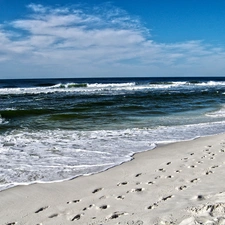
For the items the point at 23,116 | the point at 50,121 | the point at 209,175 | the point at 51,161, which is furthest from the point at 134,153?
the point at 23,116

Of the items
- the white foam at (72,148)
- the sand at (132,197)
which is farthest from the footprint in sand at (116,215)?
the white foam at (72,148)

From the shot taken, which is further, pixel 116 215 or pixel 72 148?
pixel 72 148

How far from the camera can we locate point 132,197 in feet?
13.6

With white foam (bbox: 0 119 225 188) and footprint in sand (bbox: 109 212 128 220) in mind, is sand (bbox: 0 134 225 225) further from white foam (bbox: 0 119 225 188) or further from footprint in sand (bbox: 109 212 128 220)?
white foam (bbox: 0 119 225 188)

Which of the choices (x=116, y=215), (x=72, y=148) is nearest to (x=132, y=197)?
(x=116, y=215)

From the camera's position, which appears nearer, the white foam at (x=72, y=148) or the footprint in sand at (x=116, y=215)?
the footprint in sand at (x=116, y=215)

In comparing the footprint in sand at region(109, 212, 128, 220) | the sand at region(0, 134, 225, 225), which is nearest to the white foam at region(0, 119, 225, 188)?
the sand at region(0, 134, 225, 225)

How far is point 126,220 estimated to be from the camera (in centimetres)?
337

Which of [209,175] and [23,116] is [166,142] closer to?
[209,175]

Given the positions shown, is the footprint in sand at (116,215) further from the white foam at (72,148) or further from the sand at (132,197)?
the white foam at (72,148)

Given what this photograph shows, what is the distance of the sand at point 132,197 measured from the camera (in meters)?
3.36

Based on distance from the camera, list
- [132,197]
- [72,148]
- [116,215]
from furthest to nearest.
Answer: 1. [72,148]
2. [132,197]
3. [116,215]

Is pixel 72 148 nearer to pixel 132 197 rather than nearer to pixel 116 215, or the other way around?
pixel 132 197

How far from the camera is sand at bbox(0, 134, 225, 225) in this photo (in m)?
3.36
